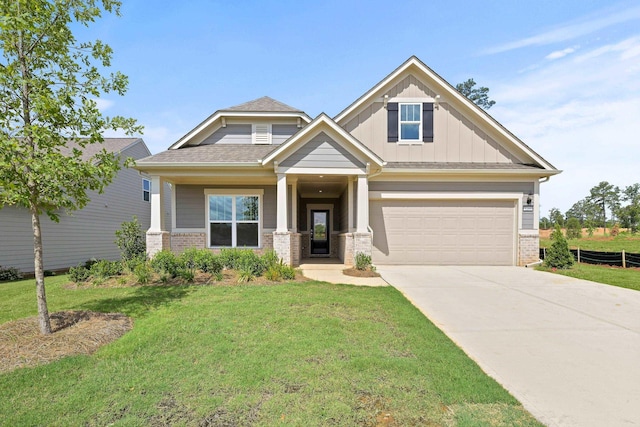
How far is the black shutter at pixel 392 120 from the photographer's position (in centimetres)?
1229

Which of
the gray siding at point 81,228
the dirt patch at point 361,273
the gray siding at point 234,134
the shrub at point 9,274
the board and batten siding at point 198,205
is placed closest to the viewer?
the dirt patch at point 361,273

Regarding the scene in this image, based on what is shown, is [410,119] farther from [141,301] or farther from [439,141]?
[141,301]

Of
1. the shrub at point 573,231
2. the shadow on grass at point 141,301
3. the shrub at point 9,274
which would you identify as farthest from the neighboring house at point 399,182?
the shrub at point 573,231

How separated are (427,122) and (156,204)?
1035cm

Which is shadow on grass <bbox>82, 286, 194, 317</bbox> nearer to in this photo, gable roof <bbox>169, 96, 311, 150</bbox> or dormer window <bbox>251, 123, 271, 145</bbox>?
gable roof <bbox>169, 96, 311, 150</bbox>

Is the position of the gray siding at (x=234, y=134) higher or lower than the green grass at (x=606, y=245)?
higher

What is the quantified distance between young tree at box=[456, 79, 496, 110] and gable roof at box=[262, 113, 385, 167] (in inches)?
1146

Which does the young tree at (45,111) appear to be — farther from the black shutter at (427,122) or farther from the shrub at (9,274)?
the black shutter at (427,122)

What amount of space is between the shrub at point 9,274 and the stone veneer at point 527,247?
17654mm

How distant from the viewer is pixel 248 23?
10.3m

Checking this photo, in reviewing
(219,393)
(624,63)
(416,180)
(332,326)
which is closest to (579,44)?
(624,63)

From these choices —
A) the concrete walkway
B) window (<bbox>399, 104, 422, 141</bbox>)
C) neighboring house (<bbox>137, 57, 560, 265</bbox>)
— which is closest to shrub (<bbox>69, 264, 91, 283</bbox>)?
neighboring house (<bbox>137, 57, 560, 265</bbox>)

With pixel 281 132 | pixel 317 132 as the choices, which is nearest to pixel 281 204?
pixel 317 132

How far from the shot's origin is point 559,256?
1107cm
